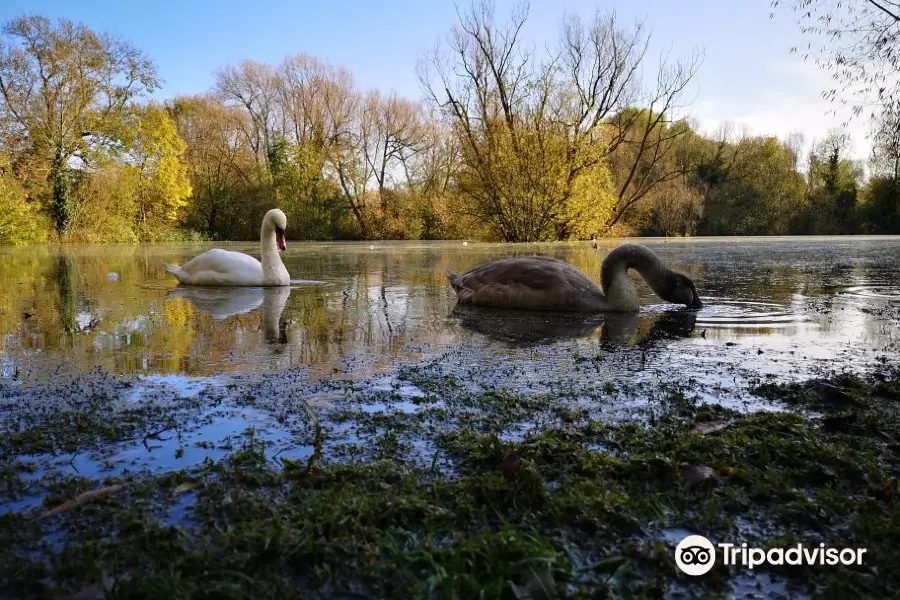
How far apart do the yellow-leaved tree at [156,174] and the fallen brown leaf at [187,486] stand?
40.1 metres

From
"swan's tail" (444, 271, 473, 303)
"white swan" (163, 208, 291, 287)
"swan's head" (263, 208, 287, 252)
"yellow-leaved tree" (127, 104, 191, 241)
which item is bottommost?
"swan's tail" (444, 271, 473, 303)

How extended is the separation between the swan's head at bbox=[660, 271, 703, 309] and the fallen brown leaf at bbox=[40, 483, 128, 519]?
5859mm

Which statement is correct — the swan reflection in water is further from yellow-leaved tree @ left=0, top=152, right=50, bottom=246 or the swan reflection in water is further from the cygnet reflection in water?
yellow-leaved tree @ left=0, top=152, right=50, bottom=246

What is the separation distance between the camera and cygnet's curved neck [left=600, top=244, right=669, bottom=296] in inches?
250

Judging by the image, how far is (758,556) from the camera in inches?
64.7

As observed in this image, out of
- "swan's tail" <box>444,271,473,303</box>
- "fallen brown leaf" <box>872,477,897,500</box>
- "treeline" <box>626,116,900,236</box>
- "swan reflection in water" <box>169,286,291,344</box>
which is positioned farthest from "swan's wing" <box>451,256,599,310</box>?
"treeline" <box>626,116,900,236</box>

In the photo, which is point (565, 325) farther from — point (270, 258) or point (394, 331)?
point (270, 258)

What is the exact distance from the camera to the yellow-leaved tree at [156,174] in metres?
38.6

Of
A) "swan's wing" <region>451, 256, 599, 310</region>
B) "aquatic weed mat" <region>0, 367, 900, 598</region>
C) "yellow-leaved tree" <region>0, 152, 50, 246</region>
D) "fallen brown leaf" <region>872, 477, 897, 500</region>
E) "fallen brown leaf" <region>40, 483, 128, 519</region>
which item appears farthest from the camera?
"yellow-leaved tree" <region>0, 152, 50, 246</region>

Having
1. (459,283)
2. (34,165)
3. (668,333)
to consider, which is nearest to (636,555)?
(668,333)

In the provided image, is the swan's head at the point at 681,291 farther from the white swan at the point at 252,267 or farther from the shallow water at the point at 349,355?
the white swan at the point at 252,267

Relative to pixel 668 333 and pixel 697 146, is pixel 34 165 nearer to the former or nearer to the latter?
pixel 668 333

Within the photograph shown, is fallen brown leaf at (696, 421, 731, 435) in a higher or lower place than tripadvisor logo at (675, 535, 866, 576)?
higher

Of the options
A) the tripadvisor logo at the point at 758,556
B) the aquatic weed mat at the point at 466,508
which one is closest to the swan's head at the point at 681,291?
the aquatic weed mat at the point at 466,508
